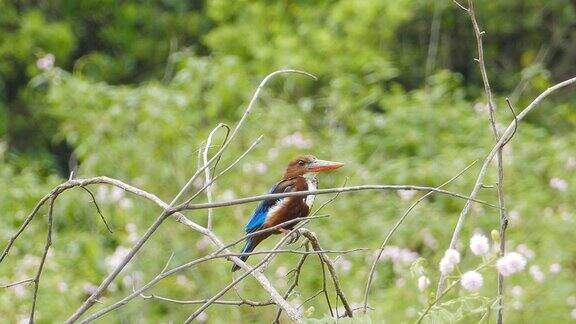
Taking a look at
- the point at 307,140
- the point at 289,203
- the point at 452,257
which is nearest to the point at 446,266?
the point at 452,257

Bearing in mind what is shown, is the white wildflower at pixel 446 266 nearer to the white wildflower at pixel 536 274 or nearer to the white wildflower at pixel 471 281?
the white wildflower at pixel 471 281

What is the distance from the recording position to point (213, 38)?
9.40m

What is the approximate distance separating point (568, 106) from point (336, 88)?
2.16 m

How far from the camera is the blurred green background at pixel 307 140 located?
4770 millimetres

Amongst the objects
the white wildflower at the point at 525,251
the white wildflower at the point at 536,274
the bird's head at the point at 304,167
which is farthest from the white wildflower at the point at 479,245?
the white wildflower at the point at 525,251

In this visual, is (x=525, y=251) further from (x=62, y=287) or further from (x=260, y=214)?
(x=260, y=214)

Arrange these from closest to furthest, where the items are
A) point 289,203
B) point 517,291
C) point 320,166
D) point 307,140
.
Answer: point 289,203
point 320,166
point 517,291
point 307,140

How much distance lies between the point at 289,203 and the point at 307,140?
10.8ft

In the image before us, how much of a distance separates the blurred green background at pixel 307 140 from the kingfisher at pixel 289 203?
0.64m

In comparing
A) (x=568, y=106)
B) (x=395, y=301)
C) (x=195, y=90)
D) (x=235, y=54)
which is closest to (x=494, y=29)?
(x=568, y=106)

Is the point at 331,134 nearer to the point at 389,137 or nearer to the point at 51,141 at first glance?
the point at 389,137

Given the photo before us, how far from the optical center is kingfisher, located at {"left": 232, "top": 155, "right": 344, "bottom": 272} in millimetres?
2502

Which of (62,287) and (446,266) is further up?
(446,266)

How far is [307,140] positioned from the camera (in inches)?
228
